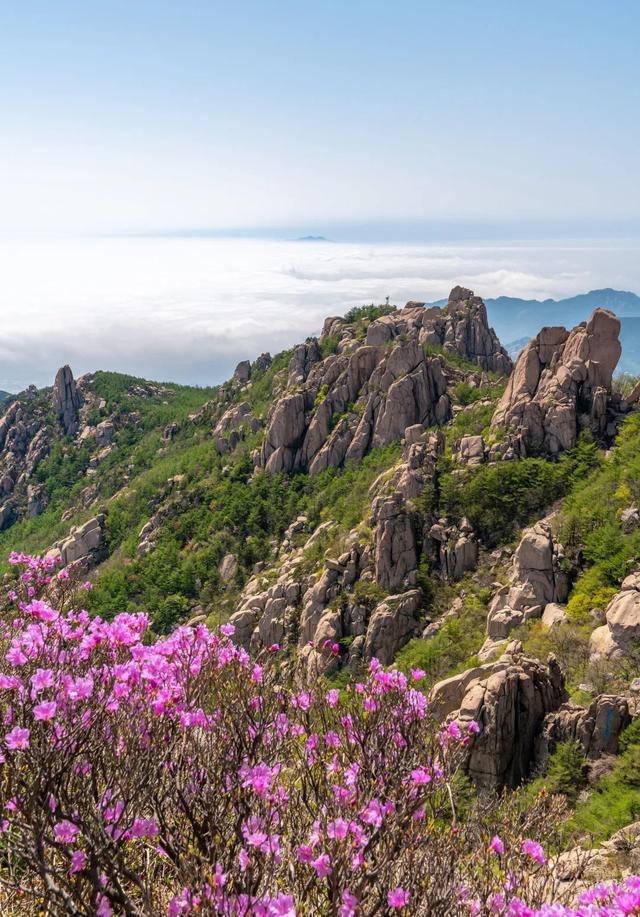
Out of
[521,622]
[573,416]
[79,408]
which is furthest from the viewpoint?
[79,408]

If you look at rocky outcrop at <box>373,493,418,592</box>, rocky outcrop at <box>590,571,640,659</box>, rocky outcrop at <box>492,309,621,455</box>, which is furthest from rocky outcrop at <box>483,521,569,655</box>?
rocky outcrop at <box>492,309,621,455</box>

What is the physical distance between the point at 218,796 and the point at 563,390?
1788 inches

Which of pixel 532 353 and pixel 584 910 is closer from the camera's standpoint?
pixel 584 910

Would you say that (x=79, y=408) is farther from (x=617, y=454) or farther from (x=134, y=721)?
(x=134, y=721)

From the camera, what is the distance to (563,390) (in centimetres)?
4697

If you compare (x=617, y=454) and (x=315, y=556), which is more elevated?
Result: (x=617, y=454)

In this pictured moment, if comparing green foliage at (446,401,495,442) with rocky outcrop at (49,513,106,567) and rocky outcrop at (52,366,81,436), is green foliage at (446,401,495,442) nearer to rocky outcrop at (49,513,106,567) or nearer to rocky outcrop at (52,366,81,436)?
rocky outcrop at (49,513,106,567)

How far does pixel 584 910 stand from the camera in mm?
5965

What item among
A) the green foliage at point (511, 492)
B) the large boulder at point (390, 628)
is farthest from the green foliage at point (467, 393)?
the large boulder at point (390, 628)

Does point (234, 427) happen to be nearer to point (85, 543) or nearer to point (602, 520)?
point (85, 543)

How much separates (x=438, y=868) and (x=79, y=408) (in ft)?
448

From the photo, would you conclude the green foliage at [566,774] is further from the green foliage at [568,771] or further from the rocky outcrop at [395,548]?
the rocky outcrop at [395,548]

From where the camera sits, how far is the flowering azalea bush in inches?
252

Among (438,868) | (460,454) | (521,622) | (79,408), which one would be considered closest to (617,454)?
(460,454)
